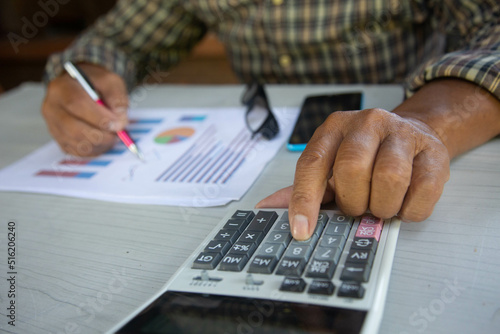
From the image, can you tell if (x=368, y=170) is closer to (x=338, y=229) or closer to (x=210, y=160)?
(x=338, y=229)

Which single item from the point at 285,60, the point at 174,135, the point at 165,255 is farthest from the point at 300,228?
the point at 285,60

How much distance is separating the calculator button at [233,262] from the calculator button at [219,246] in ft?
0.04

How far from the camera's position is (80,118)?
0.71m

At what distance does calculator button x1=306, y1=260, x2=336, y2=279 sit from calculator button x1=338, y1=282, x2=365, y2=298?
16 millimetres

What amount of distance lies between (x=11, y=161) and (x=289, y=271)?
577mm

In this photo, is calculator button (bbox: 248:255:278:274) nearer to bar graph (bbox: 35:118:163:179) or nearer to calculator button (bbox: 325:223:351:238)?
calculator button (bbox: 325:223:351:238)

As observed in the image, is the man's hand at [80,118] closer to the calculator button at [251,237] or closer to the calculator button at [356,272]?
the calculator button at [251,237]

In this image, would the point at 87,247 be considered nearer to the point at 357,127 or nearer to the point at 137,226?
the point at 137,226

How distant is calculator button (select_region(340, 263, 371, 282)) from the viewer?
0.31 meters

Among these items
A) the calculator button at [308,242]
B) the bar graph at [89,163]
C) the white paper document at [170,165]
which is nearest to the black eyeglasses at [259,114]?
the white paper document at [170,165]

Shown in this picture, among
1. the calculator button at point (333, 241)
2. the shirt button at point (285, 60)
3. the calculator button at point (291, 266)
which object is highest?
the calculator button at point (291, 266)

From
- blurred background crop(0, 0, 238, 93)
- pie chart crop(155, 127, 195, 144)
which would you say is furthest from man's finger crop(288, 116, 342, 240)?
blurred background crop(0, 0, 238, 93)

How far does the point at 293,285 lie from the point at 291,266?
0.02m

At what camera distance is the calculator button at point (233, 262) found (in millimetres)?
351
